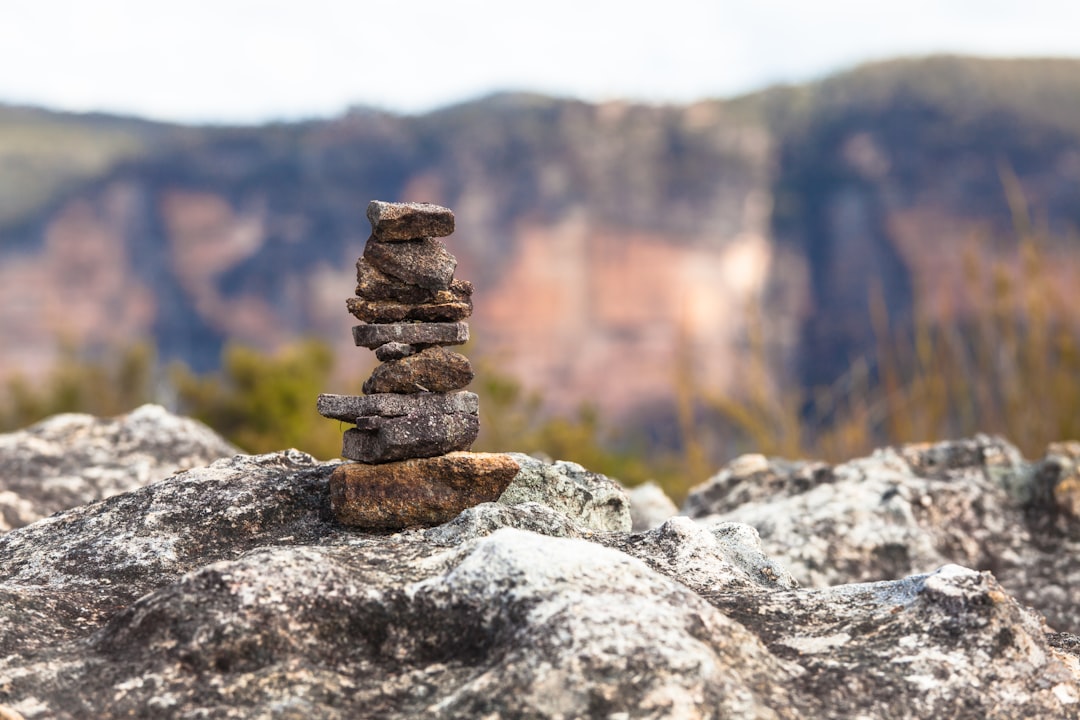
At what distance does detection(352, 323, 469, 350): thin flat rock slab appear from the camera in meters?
5.59

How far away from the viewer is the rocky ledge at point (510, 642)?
3.48 metres

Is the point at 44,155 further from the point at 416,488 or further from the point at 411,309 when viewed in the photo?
the point at 416,488

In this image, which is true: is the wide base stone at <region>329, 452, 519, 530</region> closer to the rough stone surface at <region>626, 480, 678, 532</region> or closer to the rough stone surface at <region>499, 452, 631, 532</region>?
the rough stone surface at <region>499, 452, 631, 532</region>

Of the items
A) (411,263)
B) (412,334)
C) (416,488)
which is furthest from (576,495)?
(411,263)

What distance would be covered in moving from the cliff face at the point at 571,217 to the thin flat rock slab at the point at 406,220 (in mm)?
73669

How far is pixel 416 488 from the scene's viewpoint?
5316mm

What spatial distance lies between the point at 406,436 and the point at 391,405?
18 centimetres

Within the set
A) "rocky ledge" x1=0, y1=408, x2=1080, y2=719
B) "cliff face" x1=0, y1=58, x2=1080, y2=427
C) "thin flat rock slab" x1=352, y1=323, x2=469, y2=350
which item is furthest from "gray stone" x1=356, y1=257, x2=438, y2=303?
"cliff face" x1=0, y1=58, x2=1080, y2=427

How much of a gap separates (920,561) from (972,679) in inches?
152

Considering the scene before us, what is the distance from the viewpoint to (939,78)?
266 ft

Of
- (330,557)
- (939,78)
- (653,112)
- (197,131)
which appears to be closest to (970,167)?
(939,78)

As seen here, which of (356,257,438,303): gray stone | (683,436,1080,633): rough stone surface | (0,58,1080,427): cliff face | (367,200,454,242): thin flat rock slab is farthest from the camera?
(0,58,1080,427): cliff face

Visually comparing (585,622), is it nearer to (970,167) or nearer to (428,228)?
(428,228)

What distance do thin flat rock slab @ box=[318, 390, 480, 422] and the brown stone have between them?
1.33 ft
